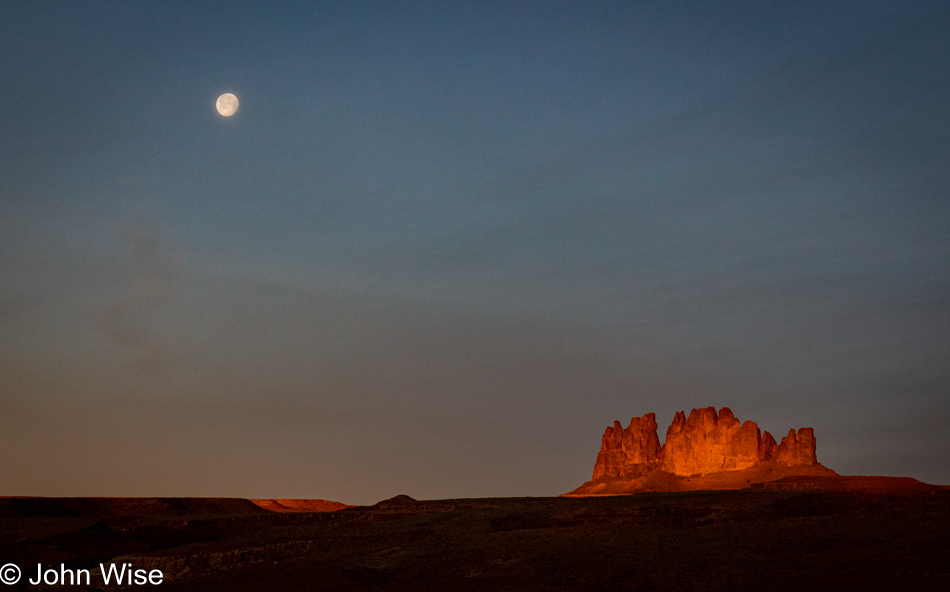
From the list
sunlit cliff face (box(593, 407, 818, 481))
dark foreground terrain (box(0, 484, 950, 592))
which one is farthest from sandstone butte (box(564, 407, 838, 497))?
dark foreground terrain (box(0, 484, 950, 592))

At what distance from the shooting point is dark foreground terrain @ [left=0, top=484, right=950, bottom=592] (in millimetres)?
25000

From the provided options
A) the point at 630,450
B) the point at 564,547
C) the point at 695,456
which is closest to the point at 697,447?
the point at 695,456

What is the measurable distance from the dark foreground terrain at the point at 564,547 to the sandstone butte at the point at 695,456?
3031 inches

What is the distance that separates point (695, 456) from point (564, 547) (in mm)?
119001

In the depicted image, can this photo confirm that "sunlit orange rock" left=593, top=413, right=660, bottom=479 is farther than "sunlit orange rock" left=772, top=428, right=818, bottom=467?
Yes

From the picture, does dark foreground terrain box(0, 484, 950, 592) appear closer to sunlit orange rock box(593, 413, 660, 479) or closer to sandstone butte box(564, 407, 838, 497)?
sandstone butte box(564, 407, 838, 497)

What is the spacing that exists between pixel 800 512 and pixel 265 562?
2377 centimetres

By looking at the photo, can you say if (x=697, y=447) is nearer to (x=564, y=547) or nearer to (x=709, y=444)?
(x=709, y=444)

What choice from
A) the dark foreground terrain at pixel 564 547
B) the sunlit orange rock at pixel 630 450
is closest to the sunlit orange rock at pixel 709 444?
the sunlit orange rock at pixel 630 450

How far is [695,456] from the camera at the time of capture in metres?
144

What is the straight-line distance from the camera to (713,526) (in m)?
33.6

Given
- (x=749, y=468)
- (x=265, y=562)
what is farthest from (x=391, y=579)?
(x=749, y=468)

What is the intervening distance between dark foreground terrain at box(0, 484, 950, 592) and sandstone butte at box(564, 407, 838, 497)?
7698cm

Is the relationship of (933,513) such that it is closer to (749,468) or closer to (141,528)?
(141,528)
